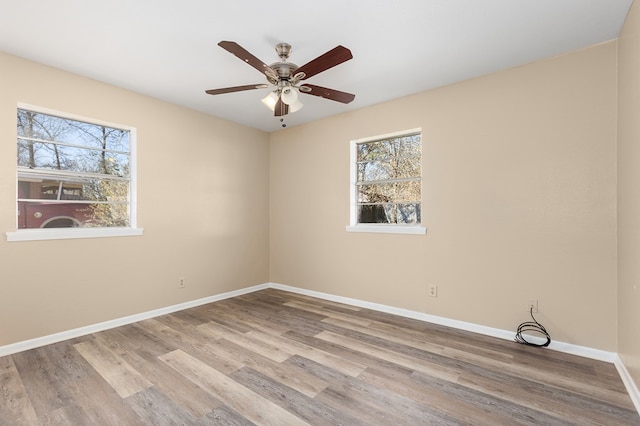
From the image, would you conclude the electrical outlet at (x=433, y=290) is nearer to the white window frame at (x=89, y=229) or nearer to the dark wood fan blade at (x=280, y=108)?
the dark wood fan blade at (x=280, y=108)

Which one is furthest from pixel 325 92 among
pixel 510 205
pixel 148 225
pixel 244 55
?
pixel 148 225

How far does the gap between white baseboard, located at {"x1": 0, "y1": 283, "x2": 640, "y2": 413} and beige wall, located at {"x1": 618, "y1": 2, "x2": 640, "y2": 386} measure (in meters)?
0.13

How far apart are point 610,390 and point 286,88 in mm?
3165

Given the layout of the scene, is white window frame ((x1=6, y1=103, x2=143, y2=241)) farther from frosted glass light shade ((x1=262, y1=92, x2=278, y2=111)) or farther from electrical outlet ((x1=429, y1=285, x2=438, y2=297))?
electrical outlet ((x1=429, y1=285, x2=438, y2=297))

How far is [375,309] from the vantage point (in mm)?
3842

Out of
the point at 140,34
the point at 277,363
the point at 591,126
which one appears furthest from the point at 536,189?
the point at 140,34

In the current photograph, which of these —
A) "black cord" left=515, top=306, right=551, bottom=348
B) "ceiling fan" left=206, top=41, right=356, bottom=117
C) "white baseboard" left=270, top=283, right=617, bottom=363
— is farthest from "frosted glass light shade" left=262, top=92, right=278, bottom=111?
"black cord" left=515, top=306, right=551, bottom=348

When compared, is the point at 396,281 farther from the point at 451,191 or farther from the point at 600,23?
the point at 600,23

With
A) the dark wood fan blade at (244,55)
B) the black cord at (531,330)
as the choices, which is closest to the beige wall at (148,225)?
the dark wood fan blade at (244,55)

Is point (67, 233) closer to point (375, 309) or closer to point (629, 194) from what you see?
point (375, 309)

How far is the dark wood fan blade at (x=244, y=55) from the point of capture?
74.7 inches

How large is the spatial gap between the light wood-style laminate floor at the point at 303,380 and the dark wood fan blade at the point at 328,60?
2.24m

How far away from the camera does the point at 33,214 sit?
2.88 m

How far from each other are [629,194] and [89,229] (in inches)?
182
